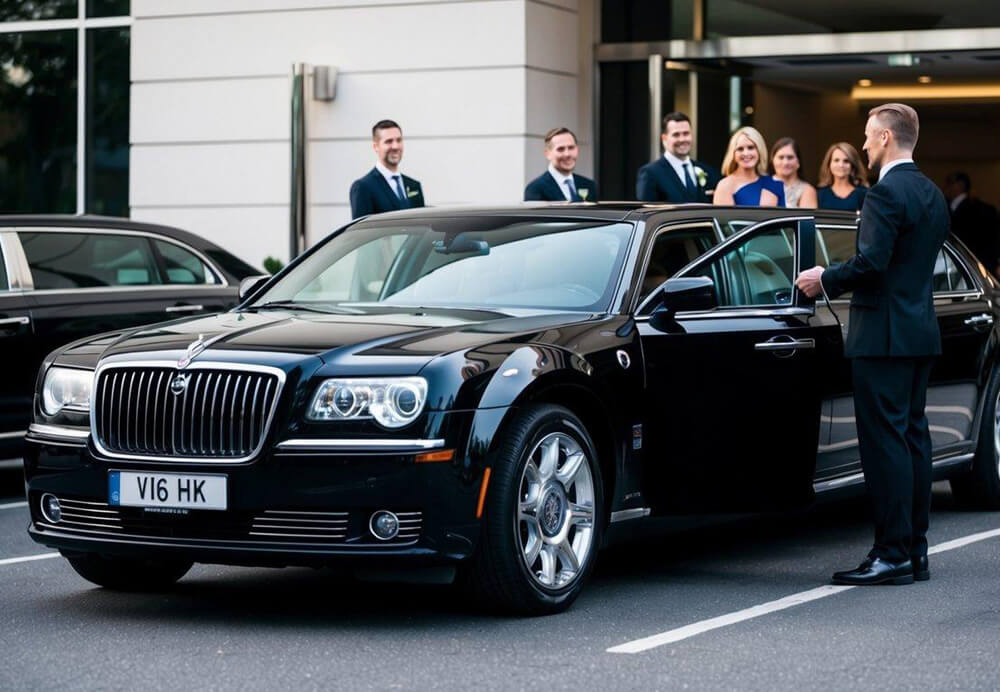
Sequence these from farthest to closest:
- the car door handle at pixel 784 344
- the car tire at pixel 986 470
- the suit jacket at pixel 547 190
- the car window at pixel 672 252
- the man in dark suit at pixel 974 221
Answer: the man in dark suit at pixel 974 221, the suit jacket at pixel 547 190, the car tire at pixel 986 470, the car door handle at pixel 784 344, the car window at pixel 672 252

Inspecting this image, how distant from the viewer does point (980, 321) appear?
30.4 feet

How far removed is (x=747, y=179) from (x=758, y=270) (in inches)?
153

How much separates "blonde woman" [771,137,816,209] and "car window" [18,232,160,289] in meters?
4.32

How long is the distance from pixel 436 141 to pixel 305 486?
1111cm

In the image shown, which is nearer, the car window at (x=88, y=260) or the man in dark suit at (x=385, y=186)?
the car window at (x=88, y=260)

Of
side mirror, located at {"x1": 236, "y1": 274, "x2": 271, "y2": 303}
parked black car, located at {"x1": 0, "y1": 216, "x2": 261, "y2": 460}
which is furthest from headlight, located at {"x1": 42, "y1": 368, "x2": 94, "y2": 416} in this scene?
parked black car, located at {"x1": 0, "y1": 216, "x2": 261, "y2": 460}

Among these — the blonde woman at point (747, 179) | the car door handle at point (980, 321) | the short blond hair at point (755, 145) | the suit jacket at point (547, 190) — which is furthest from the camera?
the suit jacket at point (547, 190)

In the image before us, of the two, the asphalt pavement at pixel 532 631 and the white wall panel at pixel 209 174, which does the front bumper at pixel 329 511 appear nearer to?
the asphalt pavement at pixel 532 631

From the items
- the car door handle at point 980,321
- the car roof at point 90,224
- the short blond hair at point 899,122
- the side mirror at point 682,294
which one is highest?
the short blond hair at point 899,122

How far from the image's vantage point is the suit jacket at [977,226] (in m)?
19.2

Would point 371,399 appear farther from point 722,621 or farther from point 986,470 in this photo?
point 986,470

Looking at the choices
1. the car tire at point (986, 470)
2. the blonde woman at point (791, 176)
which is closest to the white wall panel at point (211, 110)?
the blonde woman at point (791, 176)

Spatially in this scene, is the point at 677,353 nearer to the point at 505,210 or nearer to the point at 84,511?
the point at 505,210

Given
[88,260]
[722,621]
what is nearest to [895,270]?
[722,621]
